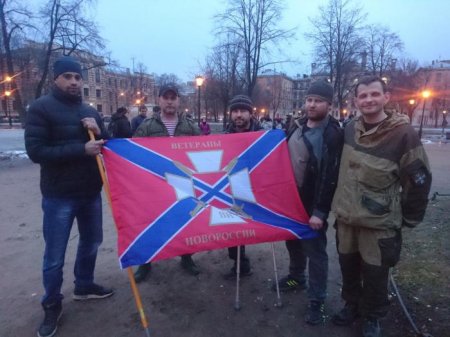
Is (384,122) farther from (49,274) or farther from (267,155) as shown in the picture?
(49,274)

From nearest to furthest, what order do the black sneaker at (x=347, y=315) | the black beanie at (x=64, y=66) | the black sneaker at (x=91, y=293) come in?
the black beanie at (x=64, y=66)
the black sneaker at (x=347, y=315)
the black sneaker at (x=91, y=293)

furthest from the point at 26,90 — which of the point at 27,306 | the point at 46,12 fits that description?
the point at 27,306

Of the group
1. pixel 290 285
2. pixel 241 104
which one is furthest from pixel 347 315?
pixel 241 104

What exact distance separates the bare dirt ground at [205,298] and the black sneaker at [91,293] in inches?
2.8

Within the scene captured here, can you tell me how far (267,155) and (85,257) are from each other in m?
2.20

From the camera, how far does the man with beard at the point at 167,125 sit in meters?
4.17

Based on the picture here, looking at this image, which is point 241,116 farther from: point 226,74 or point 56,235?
point 226,74

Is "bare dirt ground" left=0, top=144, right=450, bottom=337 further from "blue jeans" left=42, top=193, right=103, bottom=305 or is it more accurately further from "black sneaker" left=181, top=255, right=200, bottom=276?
"blue jeans" left=42, top=193, right=103, bottom=305

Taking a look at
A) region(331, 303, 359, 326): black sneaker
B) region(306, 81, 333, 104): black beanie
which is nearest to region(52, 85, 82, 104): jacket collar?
region(306, 81, 333, 104): black beanie

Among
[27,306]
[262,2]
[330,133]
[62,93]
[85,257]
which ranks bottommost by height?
[27,306]

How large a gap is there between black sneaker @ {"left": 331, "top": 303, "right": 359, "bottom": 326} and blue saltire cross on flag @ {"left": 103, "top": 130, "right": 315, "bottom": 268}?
773 millimetres

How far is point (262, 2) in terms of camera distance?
2381 centimetres

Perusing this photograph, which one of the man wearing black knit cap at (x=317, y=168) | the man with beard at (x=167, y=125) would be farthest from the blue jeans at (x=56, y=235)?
the man wearing black knit cap at (x=317, y=168)

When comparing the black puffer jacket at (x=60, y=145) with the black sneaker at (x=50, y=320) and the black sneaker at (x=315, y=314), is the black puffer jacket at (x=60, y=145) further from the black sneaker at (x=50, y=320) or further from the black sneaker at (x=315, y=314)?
the black sneaker at (x=315, y=314)
